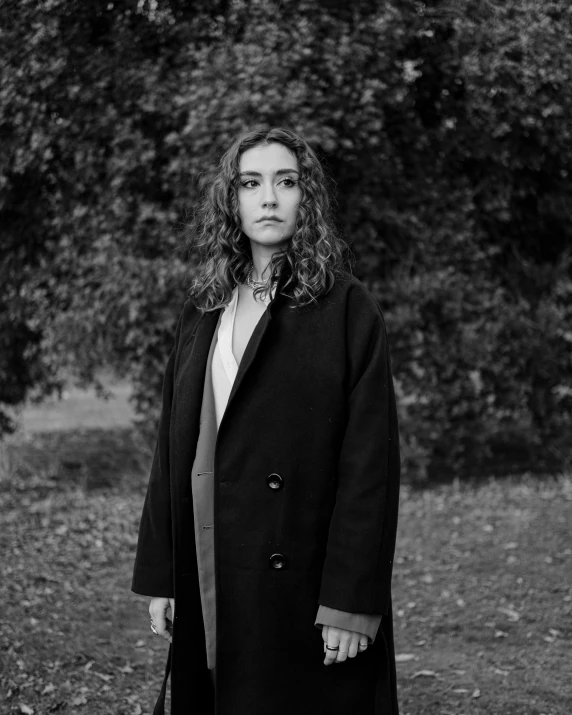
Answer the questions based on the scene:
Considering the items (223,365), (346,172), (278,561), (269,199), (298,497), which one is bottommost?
(278,561)

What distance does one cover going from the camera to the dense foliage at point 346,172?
529 cm

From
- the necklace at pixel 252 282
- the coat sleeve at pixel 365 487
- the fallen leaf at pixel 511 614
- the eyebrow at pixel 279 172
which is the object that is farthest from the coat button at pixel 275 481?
the fallen leaf at pixel 511 614

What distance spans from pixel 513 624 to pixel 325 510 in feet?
8.24

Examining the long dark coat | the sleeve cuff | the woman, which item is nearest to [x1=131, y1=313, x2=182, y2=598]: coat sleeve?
the woman

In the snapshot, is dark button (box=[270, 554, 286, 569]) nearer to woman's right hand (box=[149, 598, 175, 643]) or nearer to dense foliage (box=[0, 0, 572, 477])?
woman's right hand (box=[149, 598, 175, 643])

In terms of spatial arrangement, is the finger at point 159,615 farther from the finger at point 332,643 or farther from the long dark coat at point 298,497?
the finger at point 332,643

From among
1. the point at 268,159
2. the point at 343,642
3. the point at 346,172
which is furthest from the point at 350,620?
the point at 346,172

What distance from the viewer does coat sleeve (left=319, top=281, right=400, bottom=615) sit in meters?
2.12

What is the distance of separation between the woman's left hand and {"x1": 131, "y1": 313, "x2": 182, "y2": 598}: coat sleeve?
0.49 metres

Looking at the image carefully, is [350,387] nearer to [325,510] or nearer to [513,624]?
[325,510]

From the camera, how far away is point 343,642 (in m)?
2.16

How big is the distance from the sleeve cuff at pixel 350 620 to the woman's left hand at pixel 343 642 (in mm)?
22

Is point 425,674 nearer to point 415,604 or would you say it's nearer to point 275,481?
point 415,604

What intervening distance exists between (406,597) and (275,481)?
2.78 m
